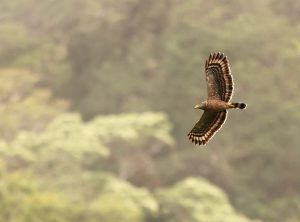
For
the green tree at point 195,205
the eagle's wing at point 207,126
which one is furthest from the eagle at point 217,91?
the green tree at point 195,205

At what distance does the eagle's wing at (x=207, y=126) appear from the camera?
4.75 m

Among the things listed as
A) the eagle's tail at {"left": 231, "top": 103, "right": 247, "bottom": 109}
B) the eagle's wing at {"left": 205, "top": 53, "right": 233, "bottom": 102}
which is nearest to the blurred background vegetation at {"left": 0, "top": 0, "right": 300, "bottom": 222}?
the eagle's wing at {"left": 205, "top": 53, "right": 233, "bottom": 102}

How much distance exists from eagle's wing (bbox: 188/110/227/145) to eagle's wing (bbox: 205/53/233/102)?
111mm

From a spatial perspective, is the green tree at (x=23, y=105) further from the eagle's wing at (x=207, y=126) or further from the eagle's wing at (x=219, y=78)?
the eagle's wing at (x=219, y=78)

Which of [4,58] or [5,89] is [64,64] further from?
[5,89]

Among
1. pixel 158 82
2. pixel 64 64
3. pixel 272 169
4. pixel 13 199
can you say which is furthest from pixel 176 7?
pixel 13 199

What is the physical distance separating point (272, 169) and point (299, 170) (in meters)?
0.80

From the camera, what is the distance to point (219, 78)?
470 cm

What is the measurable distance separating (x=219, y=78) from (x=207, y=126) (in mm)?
329

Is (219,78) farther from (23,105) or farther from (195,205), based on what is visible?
(23,105)

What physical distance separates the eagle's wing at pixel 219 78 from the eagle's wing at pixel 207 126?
0.36 feet

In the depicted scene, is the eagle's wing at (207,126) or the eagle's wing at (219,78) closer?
the eagle's wing at (219,78)

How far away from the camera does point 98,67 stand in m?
30.5

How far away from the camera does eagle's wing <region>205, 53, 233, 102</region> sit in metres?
4.64
